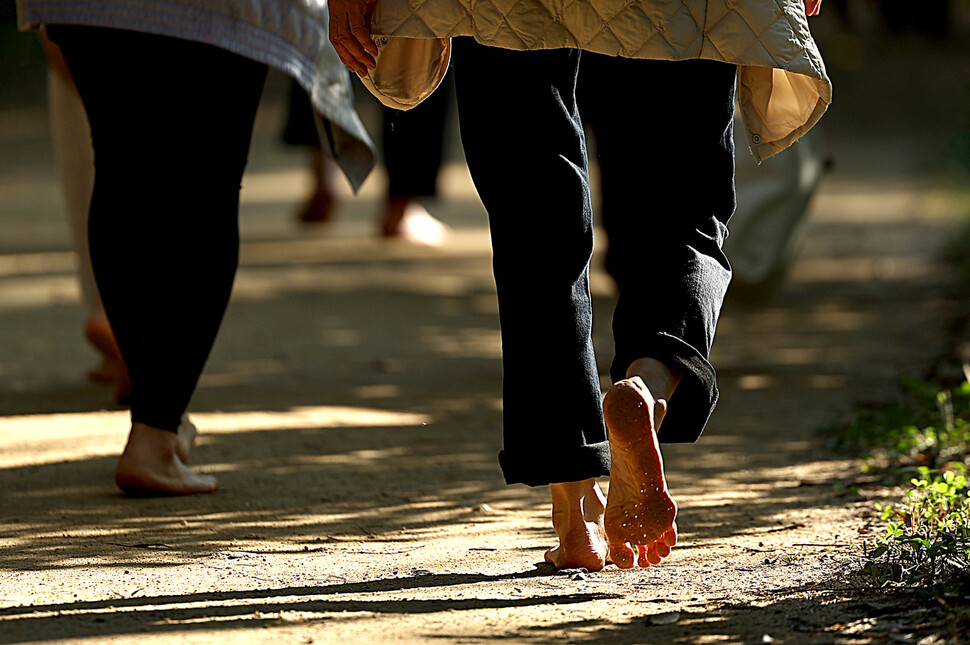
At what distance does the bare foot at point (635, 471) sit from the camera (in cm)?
207

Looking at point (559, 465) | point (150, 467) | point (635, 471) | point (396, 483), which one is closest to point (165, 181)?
point (150, 467)

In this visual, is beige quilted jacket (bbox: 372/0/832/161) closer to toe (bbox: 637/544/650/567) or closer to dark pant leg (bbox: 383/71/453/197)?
toe (bbox: 637/544/650/567)

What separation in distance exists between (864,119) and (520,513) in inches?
479

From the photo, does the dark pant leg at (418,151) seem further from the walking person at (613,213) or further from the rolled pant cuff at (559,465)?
the rolled pant cuff at (559,465)

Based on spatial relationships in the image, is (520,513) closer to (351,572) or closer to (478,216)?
(351,572)

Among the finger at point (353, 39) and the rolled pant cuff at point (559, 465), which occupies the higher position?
the finger at point (353, 39)

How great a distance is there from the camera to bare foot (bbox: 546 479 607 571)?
2254mm

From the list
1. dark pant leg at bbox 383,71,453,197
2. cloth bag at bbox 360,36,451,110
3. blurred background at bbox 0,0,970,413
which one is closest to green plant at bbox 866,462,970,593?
cloth bag at bbox 360,36,451,110

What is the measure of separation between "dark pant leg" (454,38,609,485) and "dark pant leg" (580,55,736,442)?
92 millimetres

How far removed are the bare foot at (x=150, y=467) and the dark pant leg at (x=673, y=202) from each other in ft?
3.55

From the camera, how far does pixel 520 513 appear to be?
2.82m

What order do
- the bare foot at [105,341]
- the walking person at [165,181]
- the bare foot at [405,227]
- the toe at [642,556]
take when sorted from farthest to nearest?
1. the bare foot at [405,227]
2. the bare foot at [105,341]
3. the walking person at [165,181]
4. the toe at [642,556]

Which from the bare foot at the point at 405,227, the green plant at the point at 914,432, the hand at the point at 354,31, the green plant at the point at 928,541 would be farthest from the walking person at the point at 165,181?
the bare foot at the point at 405,227

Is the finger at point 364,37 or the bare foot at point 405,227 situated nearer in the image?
the finger at point 364,37
